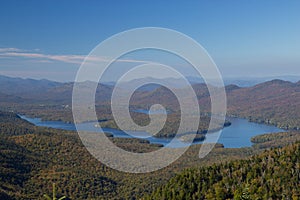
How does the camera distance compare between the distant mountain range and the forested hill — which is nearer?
the forested hill

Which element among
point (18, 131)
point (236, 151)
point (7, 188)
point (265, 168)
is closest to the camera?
point (265, 168)

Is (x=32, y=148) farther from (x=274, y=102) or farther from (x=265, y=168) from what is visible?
(x=274, y=102)

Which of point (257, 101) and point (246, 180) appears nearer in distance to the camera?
point (246, 180)

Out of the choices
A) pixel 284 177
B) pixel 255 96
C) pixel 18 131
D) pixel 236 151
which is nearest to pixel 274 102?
pixel 255 96

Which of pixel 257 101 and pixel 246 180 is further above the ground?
pixel 257 101

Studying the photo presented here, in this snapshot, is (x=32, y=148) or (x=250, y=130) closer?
(x=32, y=148)

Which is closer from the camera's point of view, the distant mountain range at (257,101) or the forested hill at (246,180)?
the forested hill at (246,180)

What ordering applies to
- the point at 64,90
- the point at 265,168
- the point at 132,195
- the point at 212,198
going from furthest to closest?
the point at 64,90, the point at 132,195, the point at 265,168, the point at 212,198

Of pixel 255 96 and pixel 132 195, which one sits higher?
pixel 255 96
